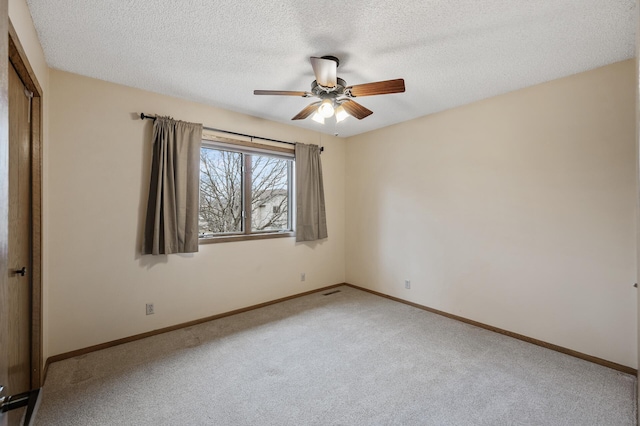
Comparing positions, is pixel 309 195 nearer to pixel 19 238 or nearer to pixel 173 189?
pixel 173 189

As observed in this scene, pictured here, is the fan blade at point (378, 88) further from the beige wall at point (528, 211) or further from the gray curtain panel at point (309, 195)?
the gray curtain panel at point (309, 195)

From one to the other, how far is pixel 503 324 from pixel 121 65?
4403mm

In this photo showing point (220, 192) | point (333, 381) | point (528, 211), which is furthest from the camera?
point (220, 192)

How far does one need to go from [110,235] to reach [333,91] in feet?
8.12

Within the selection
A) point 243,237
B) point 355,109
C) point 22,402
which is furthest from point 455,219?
point 22,402

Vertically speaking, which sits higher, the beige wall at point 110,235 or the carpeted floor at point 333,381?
the beige wall at point 110,235

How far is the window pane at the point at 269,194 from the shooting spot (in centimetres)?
394

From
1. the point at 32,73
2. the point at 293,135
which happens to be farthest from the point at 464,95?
the point at 32,73

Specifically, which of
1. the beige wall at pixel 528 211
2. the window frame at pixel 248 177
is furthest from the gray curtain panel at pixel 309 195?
the beige wall at pixel 528 211

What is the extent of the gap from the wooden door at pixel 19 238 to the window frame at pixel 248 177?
1510mm

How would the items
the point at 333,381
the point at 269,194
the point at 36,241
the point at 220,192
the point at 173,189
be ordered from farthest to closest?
1. the point at 269,194
2. the point at 220,192
3. the point at 173,189
4. the point at 333,381
5. the point at 36,241

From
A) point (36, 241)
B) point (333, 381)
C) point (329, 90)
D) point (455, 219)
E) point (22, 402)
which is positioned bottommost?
point (333, 381)

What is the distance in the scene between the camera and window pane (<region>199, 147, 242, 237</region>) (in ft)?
11.6

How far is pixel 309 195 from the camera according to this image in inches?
Answer: 167
